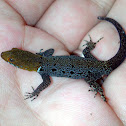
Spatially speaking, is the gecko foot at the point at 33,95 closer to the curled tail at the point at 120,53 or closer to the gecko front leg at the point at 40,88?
the gecko front leg at the point at 40,88

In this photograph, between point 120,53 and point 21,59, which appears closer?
point 21,59

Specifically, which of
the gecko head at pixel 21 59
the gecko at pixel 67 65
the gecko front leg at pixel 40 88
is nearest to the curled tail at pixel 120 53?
the gecko at pixel 67 65

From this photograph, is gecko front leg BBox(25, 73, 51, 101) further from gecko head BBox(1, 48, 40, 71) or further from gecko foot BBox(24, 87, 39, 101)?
gecko head BBox(1, 48, 40, 71)

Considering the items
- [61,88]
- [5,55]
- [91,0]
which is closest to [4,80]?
[5,55]

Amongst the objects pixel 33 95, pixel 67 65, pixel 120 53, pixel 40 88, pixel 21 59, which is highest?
pixel 120 53

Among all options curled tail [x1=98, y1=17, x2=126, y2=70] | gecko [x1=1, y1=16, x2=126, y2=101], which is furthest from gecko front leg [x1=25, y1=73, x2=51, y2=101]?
curled tail [x1=98, y1=17, x2=126, y2=70]

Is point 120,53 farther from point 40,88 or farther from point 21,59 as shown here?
point 21,59

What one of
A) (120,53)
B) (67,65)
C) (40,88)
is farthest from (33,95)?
(120,53)

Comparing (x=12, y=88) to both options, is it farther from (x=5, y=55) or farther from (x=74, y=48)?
(x=74, y=48)

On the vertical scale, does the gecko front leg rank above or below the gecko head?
below
